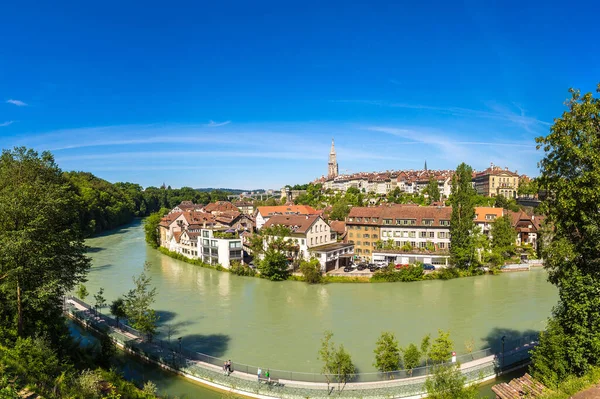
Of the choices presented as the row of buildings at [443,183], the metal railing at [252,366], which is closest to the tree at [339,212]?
the row of buildings at [443,183]

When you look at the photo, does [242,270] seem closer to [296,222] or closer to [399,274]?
[296,222]

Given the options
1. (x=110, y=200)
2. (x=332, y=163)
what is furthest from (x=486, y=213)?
(x=332, y=163)

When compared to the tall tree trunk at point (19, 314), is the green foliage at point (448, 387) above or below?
below

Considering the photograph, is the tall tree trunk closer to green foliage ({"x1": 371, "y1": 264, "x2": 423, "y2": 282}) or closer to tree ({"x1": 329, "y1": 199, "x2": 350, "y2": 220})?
green foliage ({"x1": 371, "y1": 264, "x2": 423, "y2": 282})

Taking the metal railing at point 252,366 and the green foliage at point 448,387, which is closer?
the green foliage at point 448,387

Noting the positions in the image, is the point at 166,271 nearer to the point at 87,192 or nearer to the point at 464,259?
the point at 464,259

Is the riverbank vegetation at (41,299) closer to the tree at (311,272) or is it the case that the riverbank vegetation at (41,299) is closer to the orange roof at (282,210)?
the tree at (311,272)
